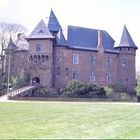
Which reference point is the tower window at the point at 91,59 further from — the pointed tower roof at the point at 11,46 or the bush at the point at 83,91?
the pointed tower roof at the point at 11,46

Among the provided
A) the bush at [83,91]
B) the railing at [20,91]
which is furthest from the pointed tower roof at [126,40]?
the railing at [20,91]

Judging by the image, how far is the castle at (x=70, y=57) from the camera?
6744 centimetres

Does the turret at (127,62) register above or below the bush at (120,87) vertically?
above

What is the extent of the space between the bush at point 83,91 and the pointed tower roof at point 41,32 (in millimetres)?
11425

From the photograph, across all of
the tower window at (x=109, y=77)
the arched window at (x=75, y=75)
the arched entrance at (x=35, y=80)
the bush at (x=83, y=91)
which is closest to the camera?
the bush at (x=83, y=91)

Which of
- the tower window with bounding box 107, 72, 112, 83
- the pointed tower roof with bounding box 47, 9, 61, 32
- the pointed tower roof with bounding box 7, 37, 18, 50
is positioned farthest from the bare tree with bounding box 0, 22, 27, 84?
the tower window with bounding box 107, 72, 112, 83

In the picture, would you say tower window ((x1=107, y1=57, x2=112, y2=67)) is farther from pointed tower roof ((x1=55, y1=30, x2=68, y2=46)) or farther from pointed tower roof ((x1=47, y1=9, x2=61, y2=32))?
pointed tower roof ((x1=47, y1=9, x2=61, y2=32))

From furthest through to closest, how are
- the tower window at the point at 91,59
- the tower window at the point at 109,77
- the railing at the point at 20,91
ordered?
the tower window at the point at 109,77, the tower window at the point at 91,59, the railing at the point at 20,91

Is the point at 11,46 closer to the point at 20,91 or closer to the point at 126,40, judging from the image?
the point at 20,91

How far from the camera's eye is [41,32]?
67.6 meters

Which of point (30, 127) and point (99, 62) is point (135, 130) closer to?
point (30, 127)

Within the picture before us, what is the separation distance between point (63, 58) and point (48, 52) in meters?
3.52

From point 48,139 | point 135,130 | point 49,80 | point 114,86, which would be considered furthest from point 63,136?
point 114,86

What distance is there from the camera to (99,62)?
72.7m
